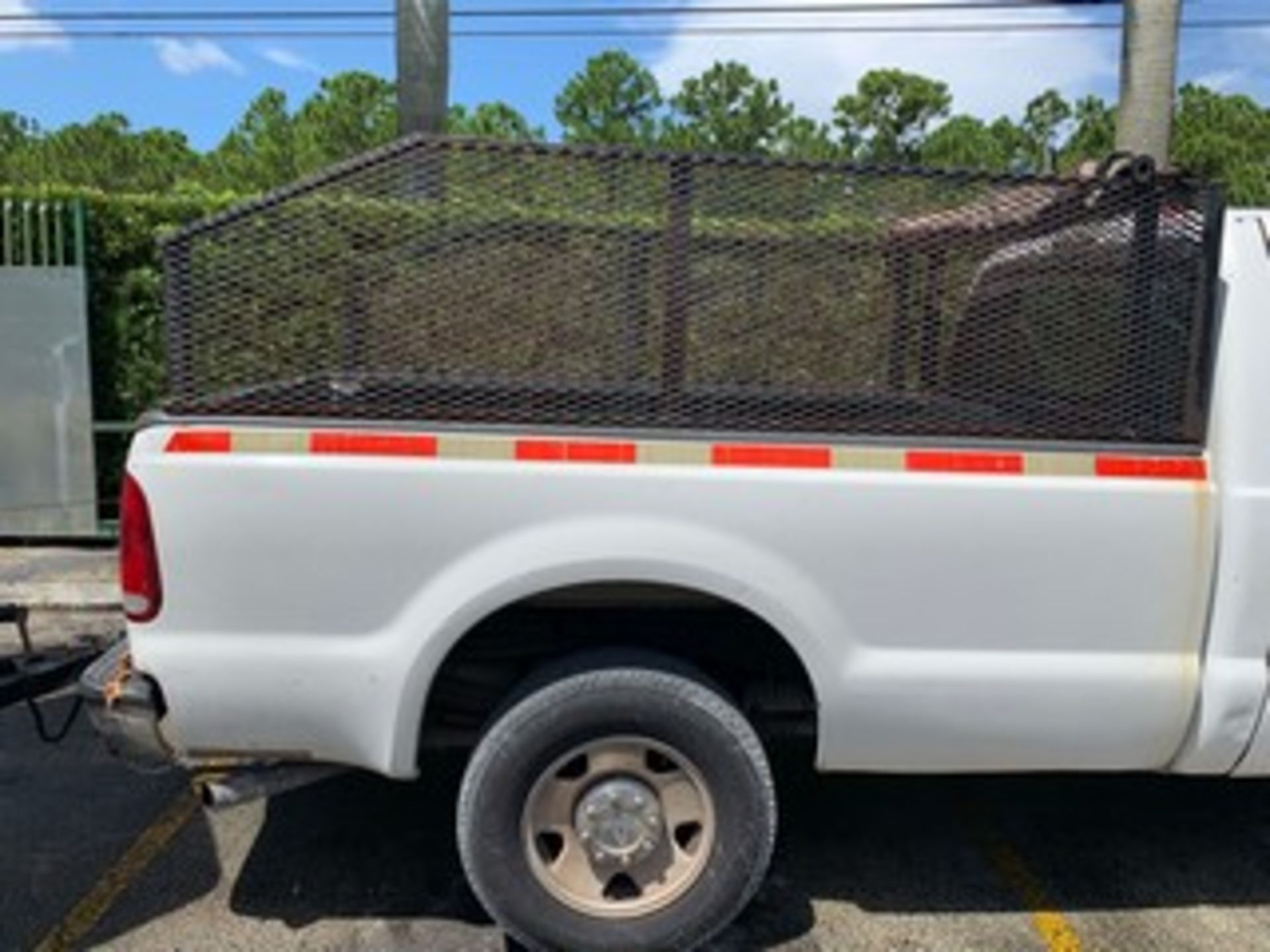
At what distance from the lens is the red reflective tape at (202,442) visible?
333cm

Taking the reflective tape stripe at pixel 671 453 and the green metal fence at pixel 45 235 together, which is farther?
the green metal fence at pixel 45 235

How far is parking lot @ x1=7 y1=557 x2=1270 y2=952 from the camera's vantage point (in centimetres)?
378

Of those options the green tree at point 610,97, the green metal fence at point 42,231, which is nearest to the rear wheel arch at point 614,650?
the green metal fence at point 42,231

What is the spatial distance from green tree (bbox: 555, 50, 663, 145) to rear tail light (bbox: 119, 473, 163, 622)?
50381 millimetres

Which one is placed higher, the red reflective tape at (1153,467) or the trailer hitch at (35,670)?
the red reflective tape at (1153,467)

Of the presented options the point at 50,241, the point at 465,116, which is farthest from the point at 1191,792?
the point at 465,116

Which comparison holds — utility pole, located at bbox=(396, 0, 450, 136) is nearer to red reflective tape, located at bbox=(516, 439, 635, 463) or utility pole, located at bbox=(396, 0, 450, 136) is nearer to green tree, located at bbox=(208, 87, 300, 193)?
red reflective tape, located at bbox=(516, 439, 635, 463)

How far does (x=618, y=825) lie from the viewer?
11.4ft

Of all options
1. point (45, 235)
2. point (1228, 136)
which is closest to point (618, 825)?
point (45, 235)

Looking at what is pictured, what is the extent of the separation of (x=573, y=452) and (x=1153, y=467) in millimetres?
1521

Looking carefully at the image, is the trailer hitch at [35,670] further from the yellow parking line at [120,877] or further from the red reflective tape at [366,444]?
the red reflective tape at [366,444]

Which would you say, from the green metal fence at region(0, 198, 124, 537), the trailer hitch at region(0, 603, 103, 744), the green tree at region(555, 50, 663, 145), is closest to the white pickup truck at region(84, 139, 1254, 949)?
the trailer hitch at region(0, 603, 103, 744)

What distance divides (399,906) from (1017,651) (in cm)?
192

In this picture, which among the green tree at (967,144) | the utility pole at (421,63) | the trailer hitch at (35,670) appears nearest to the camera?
the trailer hitch at (35,670)
